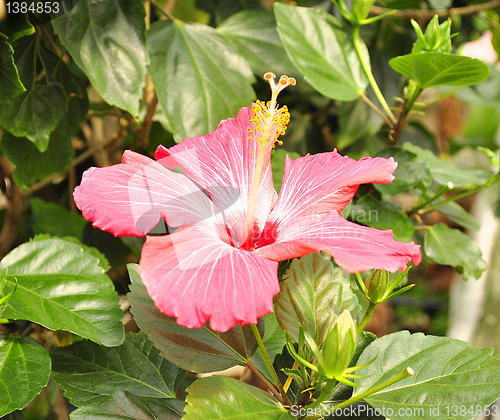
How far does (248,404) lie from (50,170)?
557 mm

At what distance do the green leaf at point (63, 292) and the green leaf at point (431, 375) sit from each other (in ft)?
0.99

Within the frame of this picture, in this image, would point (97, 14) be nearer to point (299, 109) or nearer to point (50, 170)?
point (50, 170)

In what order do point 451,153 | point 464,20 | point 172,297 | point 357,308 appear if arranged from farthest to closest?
point 451,153
point 464,20
point 357,308
point 172,297

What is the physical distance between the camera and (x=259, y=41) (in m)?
0.91

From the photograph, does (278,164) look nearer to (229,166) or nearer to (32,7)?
(229,166)

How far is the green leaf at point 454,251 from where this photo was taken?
2.60ft

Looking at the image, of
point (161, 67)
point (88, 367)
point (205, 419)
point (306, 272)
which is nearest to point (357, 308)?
point (306, 272)

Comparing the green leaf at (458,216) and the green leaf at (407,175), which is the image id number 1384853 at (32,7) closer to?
the green leaf at (407,175)

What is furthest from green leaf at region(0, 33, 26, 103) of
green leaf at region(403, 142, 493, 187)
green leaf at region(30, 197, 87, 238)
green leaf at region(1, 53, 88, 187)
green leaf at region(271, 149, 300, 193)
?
green leaf at region(403, 142, 493, 187)

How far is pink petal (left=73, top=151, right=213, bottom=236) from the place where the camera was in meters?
0.41

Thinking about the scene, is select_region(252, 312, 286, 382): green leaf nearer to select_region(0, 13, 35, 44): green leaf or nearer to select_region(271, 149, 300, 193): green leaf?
select_region(271, 149, 300, 193): green leaf

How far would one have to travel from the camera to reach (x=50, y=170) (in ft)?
2.59

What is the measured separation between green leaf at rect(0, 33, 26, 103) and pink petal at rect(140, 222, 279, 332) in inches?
15.3

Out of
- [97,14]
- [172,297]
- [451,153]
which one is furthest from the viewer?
[451,153]
